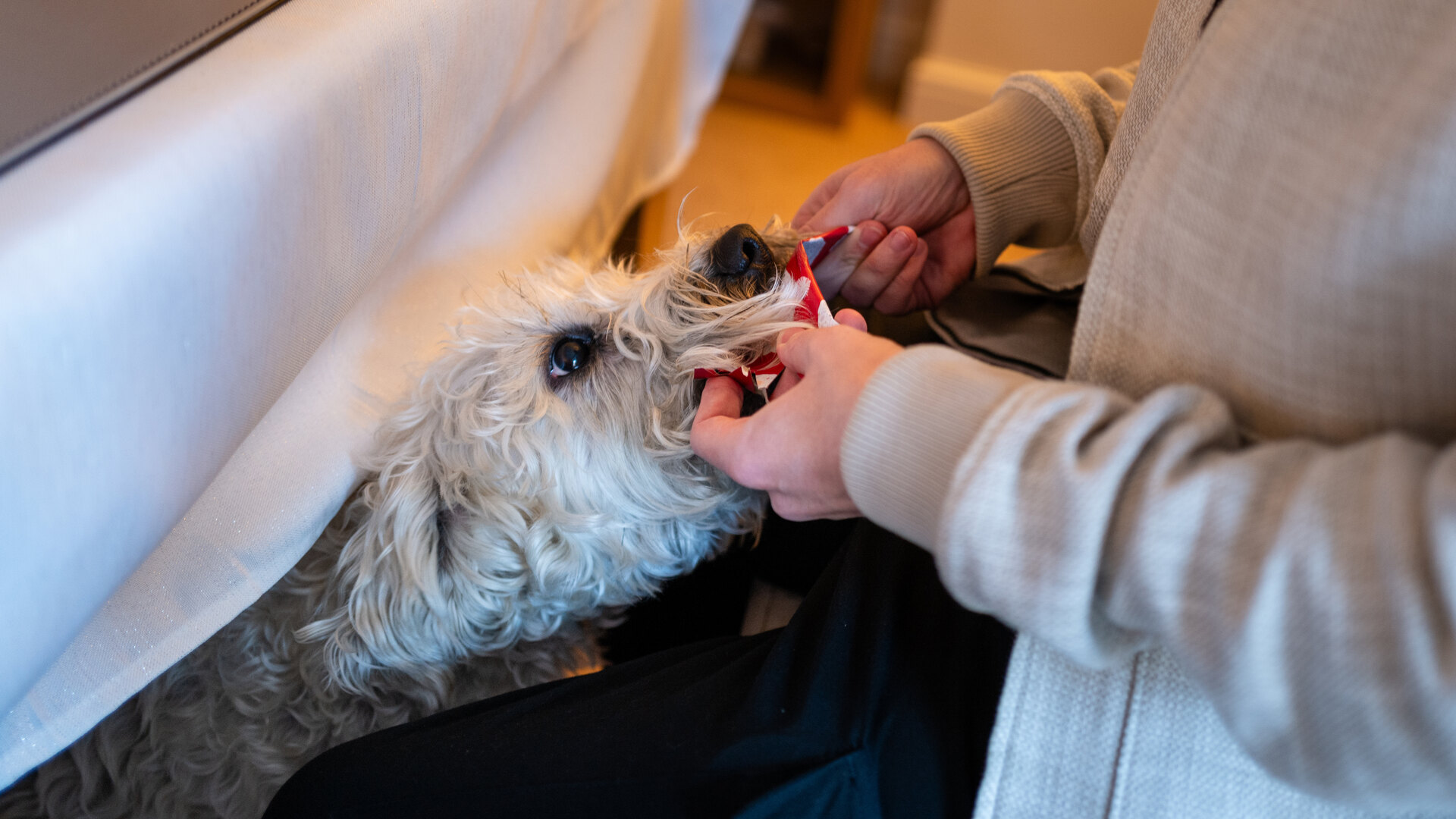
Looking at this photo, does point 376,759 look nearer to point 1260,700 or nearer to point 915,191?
point 1260,700

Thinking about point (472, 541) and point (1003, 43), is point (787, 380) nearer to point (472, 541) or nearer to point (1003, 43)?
point (472, 541)

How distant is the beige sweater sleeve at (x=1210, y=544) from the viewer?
1.32 ft

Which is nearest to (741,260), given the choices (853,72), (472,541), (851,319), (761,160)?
(851,319)

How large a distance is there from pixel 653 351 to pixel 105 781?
65cm

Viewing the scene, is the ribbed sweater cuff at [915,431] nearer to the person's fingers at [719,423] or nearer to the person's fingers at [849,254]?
the person's fingers at [719,423]

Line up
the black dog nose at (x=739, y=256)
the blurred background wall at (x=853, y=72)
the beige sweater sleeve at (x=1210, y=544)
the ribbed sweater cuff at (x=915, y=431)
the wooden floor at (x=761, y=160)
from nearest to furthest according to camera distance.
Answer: the beige sweater sleeve at (x=1210, y=544)
the ribbed sweater cuff at (x=915, y=431)
the black dog nose at (x=739, y=256)
the wooden floor at (x=761, y=160)
the blurred background wall at (x=853, y=72)

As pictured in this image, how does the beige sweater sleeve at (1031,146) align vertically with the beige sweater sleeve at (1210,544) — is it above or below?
above

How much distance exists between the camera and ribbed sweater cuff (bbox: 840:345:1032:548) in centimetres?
52

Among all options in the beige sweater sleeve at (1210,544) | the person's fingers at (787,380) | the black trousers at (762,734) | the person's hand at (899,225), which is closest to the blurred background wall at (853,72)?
the person's hand at (899,225)

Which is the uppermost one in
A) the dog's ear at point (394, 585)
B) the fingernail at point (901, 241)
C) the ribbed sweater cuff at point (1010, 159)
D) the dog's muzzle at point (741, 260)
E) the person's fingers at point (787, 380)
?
the ribbed sweater cuff at point (1010, 159)

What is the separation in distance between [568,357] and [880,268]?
1.13 feet

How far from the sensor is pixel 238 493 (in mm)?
781

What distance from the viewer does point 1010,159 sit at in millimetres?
973

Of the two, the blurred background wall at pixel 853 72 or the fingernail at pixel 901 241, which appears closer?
the fingernail at pixel 901 241
